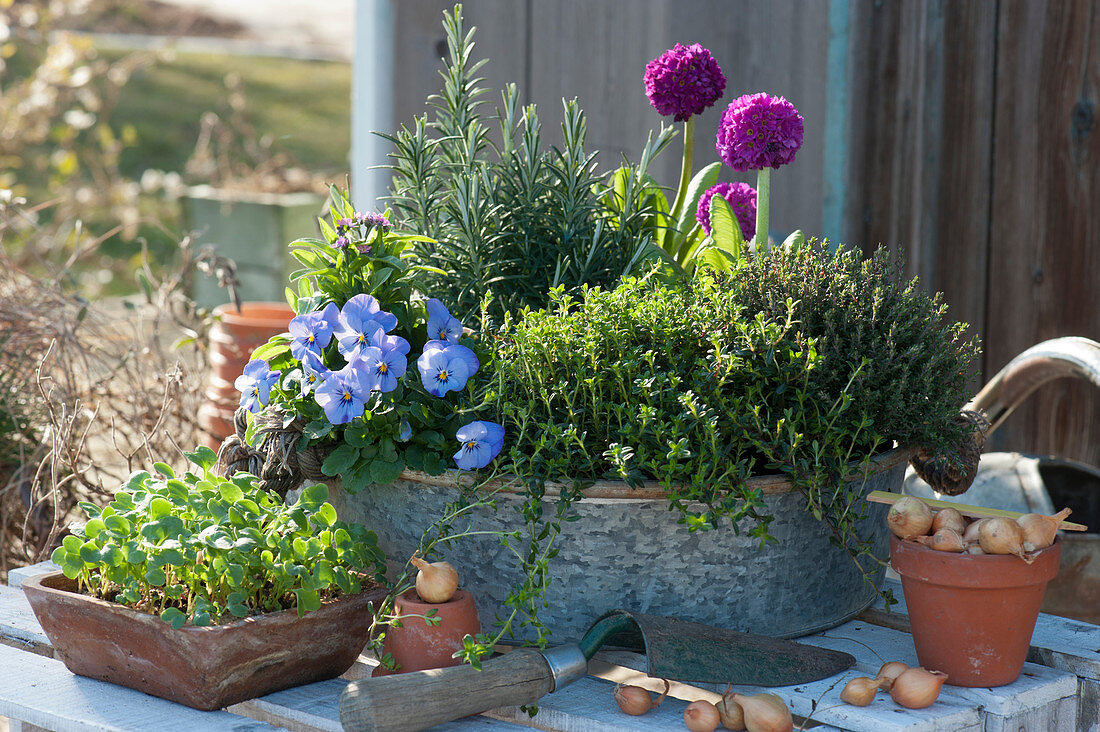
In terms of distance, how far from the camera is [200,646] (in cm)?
100

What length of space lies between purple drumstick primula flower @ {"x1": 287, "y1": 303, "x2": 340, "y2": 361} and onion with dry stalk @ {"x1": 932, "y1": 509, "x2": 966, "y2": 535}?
0.64m

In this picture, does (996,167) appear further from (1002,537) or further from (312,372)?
(312,372)

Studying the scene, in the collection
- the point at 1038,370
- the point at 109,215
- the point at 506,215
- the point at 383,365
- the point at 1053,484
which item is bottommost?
the point at 109,215

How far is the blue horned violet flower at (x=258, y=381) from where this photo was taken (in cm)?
117

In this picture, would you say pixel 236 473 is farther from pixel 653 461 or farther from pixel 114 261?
pixel 114 261

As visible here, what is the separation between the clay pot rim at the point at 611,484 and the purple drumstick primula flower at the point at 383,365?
103 millimetres

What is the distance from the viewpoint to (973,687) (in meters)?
1.06

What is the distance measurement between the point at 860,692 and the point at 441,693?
390 millimetres

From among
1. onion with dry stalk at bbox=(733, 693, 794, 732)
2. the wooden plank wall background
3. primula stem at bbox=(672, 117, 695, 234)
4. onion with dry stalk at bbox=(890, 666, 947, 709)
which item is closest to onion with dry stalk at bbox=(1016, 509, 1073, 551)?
onion with dry stalk at bbox=(890, 666, 947, 709)

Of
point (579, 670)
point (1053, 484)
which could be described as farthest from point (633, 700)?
point (1053, 484)

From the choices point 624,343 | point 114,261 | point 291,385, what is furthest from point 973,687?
point 114,261

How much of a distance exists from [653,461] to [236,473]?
49cm

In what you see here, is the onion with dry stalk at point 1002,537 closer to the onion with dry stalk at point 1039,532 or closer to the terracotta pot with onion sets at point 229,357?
the onion with dry stalk at point 1039,532

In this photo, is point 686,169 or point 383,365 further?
point 686,169
